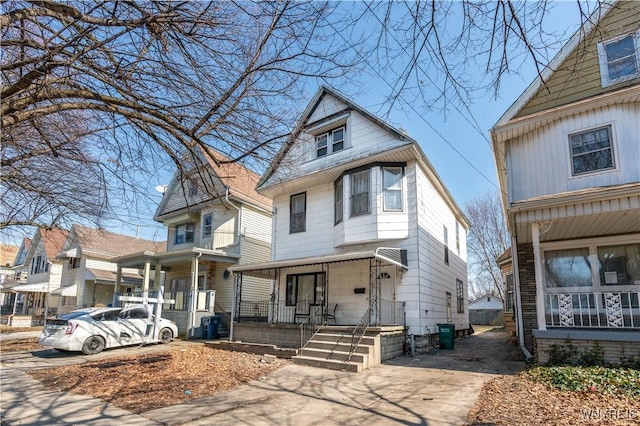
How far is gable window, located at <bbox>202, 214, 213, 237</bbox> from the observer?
70.4 ft

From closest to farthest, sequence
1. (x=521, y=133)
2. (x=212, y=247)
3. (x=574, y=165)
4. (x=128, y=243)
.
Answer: (x=574, y=165) → (x=521, y=133) → (x=212, y=247) → (x=128, y=243)

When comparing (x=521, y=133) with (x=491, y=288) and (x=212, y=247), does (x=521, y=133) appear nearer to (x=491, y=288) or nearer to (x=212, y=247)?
(x=212, y=247)

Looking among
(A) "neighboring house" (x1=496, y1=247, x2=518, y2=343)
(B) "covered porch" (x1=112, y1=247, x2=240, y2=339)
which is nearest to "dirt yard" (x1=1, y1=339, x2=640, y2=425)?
(B) "covered porch" (x1=112, y1=247, x2=240, y2=339)

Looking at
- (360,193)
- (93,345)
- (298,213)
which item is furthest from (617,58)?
(93,345)

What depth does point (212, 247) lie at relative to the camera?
2038 centimetres

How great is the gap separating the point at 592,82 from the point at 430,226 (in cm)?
656

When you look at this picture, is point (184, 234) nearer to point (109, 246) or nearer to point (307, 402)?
point (109, 246)

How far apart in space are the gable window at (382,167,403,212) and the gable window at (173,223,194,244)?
13575 mm

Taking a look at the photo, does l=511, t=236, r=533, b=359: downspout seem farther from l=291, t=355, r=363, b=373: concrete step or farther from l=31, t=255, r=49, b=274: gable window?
l=31, t=255, r=49, b=274: gable window

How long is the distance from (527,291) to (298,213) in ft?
29.2

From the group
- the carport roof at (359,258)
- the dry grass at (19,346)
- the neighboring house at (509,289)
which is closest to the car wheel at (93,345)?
the dry grass at (19,346)

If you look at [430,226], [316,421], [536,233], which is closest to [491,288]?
[430,226]

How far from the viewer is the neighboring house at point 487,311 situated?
36500 mm

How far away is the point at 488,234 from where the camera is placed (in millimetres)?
40094
